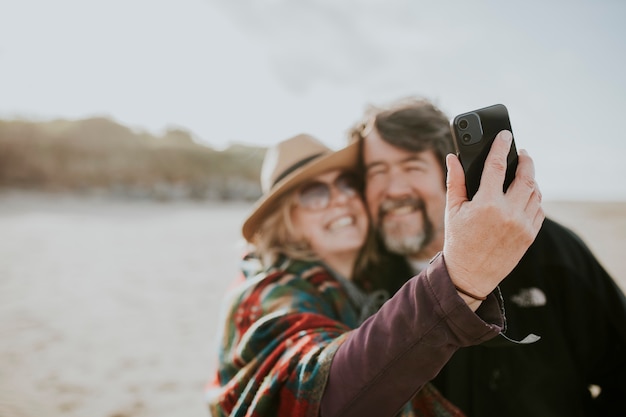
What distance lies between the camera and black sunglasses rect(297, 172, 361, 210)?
108 inches

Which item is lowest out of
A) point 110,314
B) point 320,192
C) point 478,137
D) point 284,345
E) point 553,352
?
point 110,314

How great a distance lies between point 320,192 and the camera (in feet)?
9.07

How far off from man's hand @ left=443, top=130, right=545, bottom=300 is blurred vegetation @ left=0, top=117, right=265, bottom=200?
1138 inches

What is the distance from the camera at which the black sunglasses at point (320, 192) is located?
276 centimetres

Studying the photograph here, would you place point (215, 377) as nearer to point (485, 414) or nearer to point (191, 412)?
point (485, 414)

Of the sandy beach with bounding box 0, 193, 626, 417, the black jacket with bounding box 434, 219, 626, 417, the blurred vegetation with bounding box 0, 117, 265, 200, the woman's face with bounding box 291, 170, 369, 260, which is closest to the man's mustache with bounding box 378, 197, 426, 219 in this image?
the woman's face with bounding box 291, 170, 369, 260

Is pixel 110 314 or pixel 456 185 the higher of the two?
pixel 456 185

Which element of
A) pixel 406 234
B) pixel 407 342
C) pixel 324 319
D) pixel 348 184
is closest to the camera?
pixel 407 342

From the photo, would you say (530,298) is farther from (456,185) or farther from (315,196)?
(315,196)

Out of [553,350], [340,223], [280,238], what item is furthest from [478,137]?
[280,238]

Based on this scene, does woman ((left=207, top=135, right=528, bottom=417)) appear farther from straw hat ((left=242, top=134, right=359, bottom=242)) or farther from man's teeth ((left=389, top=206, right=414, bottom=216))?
man's teeth ((left=389, top=206, right=414, bottom=216))

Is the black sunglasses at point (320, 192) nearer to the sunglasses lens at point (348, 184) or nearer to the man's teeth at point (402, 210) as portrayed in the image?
the sunglasses lens at point (348, 184)

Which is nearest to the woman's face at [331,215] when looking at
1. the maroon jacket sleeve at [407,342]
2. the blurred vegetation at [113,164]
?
the maroon jacket sleeve at [407,342]

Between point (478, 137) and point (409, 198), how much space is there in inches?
59.4
